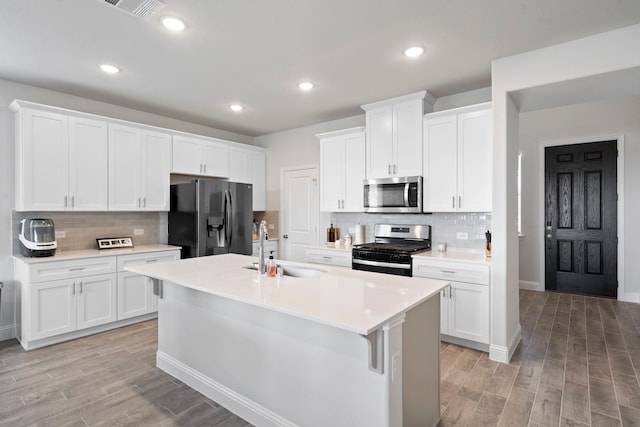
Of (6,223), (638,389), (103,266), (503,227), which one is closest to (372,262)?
(503,227)

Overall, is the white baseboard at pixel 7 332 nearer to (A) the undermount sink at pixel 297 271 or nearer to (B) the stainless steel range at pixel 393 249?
(A) the undermount sink at pixel 297 271

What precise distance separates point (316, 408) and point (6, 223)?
149 inches

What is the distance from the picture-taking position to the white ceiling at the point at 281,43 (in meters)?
2.25

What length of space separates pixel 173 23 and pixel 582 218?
5881 millimetres

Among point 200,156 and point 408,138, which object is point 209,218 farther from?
point 408,138

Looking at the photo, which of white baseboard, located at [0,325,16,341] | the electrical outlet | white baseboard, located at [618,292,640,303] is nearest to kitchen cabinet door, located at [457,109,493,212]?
the electrical outlet

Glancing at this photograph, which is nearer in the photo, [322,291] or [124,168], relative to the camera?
[322,291]

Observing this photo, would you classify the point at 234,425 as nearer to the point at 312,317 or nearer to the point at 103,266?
the point at 312,317

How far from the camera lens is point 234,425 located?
213 centimetres

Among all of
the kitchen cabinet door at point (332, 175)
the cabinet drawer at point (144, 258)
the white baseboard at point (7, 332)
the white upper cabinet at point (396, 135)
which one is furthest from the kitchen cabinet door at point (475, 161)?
the white baseboard at point (7, 332)

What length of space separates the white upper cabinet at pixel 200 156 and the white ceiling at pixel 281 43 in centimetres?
75

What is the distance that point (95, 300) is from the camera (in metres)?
3.64

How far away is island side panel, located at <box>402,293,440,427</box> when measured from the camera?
175 centimetres

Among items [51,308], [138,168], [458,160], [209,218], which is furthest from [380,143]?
[51,308]
